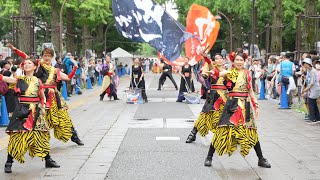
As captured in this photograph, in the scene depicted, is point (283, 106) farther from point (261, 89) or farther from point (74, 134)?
point (74, 134)

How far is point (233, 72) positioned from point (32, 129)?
2.89 metres

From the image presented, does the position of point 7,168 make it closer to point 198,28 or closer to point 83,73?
point 198,28

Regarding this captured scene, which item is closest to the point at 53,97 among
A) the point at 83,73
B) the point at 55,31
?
the point at 83,73

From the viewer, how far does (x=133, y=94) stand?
2120 cm

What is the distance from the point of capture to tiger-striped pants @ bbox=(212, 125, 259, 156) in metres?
8.24

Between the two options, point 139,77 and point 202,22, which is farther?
point 139,77

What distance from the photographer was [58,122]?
10055 millimetres

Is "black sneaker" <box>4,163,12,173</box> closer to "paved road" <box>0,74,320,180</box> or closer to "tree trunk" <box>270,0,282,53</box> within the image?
"paved road" <box>0,74,320,180</box>

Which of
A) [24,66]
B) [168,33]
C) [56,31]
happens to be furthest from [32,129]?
[56,31]

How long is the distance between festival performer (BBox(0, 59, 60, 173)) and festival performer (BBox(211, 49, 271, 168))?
7.92ft

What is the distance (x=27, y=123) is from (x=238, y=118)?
113 inches

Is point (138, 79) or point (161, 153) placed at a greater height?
point (138, 79)

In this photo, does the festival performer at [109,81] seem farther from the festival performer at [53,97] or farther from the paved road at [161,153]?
the festival performer at [53,97]

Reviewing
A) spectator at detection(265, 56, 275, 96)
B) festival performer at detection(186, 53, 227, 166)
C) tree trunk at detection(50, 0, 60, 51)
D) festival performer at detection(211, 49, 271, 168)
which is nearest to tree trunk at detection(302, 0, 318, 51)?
spectator at detection(265, 56, 275, 96)
